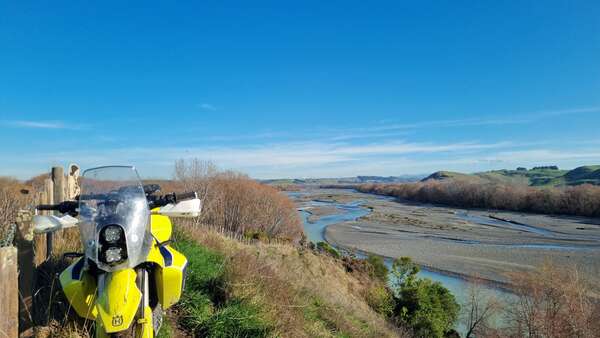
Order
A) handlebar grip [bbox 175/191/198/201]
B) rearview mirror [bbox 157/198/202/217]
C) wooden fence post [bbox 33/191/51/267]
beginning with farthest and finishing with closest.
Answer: wooden fence post [bbox 33/191/51/267], rearview mirror [bbox 157/198/202/217], handlebar grip [bbox 175/191/198/201]

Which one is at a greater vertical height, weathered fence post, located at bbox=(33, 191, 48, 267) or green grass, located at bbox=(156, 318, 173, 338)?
weathered fence post, located at bbox=(33, 191, 48, 267)

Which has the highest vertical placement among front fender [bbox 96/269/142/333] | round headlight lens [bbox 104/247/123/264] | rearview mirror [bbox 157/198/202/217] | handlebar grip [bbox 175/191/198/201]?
handlebar grip [bbox 175/191/198/201]

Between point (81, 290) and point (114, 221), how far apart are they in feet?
2.37

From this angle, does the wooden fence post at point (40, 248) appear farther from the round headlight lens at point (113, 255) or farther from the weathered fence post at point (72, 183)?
the round headlight lens at point (113, 255)

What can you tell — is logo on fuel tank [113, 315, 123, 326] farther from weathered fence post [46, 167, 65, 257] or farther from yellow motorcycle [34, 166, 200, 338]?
weathered fence post [46, 167, 65, 257]

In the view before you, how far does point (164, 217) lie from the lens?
3.21 m

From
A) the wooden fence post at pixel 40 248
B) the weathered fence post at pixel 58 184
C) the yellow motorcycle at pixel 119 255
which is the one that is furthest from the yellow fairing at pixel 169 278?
the weathered fence post at pixel 58 184

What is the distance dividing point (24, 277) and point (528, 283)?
74.3ft

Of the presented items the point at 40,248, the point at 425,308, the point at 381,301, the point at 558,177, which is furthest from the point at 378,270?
the point at 558,177

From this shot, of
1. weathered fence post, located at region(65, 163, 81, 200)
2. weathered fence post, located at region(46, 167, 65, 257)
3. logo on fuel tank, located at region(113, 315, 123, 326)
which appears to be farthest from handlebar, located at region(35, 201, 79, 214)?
weathered fence post, located at region(65, 163, 81, 200)

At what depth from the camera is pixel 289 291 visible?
20.1ft

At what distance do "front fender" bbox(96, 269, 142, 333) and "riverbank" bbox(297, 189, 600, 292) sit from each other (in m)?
29.4

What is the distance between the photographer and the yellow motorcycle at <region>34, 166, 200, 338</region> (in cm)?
214

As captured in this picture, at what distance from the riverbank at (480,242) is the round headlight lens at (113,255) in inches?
1164
